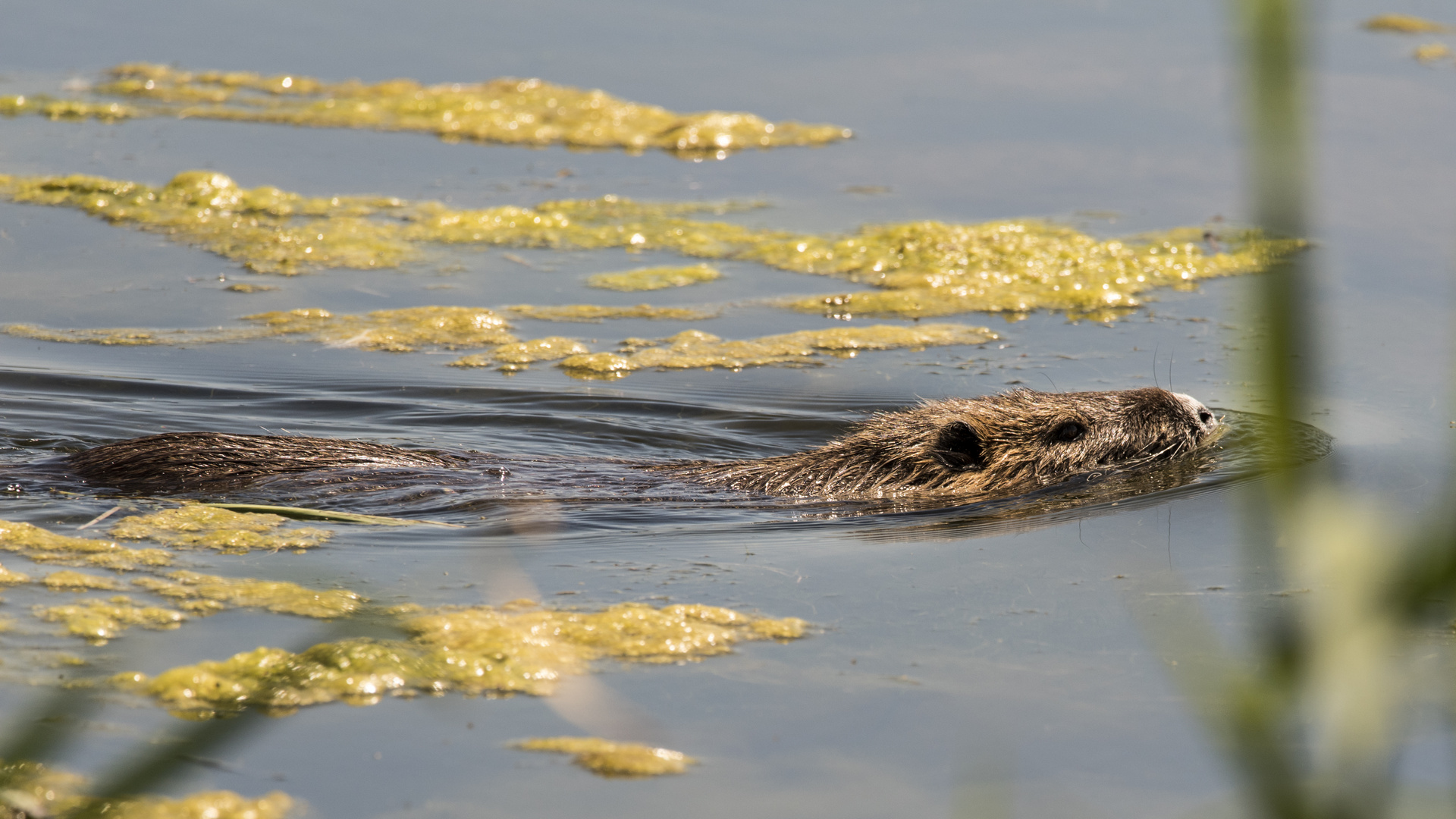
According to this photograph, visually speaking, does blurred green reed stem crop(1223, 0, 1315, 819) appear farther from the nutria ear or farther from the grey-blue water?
the nutria ear

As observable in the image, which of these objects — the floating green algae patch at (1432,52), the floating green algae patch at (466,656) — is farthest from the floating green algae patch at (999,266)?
the floating green algae patch at (1432,52)

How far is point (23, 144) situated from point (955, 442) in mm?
9468

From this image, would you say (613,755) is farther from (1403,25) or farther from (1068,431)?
(1403,25)

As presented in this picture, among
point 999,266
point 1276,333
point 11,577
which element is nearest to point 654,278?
point 999,266

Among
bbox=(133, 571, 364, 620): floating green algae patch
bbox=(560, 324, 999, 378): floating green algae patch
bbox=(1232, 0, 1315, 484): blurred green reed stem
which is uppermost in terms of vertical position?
bbox=(1232, 0, 1315, 484): blurred green reed stem

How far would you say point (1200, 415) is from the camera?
6.84 metres

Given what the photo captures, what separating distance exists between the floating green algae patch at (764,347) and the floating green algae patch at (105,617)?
3.90 metres

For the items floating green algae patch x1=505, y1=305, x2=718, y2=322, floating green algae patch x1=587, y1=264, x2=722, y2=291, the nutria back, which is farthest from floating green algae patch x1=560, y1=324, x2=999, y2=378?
the nutria back

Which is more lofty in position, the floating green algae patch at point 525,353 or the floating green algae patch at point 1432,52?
the floating green algae patch at point 1432,52

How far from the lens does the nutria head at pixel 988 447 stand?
638 centimetres

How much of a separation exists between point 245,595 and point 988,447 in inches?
132

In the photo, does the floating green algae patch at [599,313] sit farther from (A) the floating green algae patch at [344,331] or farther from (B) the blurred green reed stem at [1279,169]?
(B) the blurred green reed stem at [1279,169]

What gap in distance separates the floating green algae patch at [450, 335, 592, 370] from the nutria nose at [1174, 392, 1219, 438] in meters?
3.39

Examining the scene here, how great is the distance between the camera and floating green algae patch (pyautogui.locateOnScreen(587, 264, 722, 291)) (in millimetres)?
9578
